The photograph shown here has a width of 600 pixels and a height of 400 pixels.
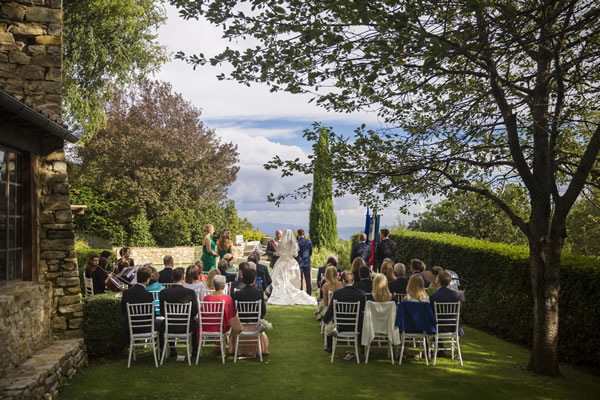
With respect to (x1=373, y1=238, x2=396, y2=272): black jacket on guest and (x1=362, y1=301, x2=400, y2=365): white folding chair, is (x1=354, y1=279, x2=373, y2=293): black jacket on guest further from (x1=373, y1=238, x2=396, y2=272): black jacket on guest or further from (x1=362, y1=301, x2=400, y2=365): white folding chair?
(x1=373, y1=238, x2=396, y2=272): black jacket on guest

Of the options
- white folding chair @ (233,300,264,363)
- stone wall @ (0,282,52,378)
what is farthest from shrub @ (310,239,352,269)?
stone wall @ (0,282,52,378)

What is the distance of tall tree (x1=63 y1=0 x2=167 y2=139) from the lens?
17844 millimetres

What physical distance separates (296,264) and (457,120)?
7641 millimetres

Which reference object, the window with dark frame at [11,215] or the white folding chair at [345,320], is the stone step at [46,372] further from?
the white folding chair at [345,320]

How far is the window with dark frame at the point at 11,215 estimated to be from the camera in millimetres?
6664

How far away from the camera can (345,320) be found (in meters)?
8.10

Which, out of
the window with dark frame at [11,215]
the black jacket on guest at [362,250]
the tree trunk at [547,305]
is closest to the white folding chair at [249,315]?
the window with dark frame at [11,215]

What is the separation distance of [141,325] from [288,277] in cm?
683

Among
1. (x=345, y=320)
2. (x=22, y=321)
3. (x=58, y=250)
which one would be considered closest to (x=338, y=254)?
(x=345, y=320)

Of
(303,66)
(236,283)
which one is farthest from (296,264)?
(303,66)

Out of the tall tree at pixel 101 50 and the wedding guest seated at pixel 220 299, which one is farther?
the tall tree at pixel 101 50

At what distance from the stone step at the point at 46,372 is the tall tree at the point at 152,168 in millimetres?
21072

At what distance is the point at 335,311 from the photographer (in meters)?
7.97

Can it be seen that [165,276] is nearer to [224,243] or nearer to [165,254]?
[224,243]
